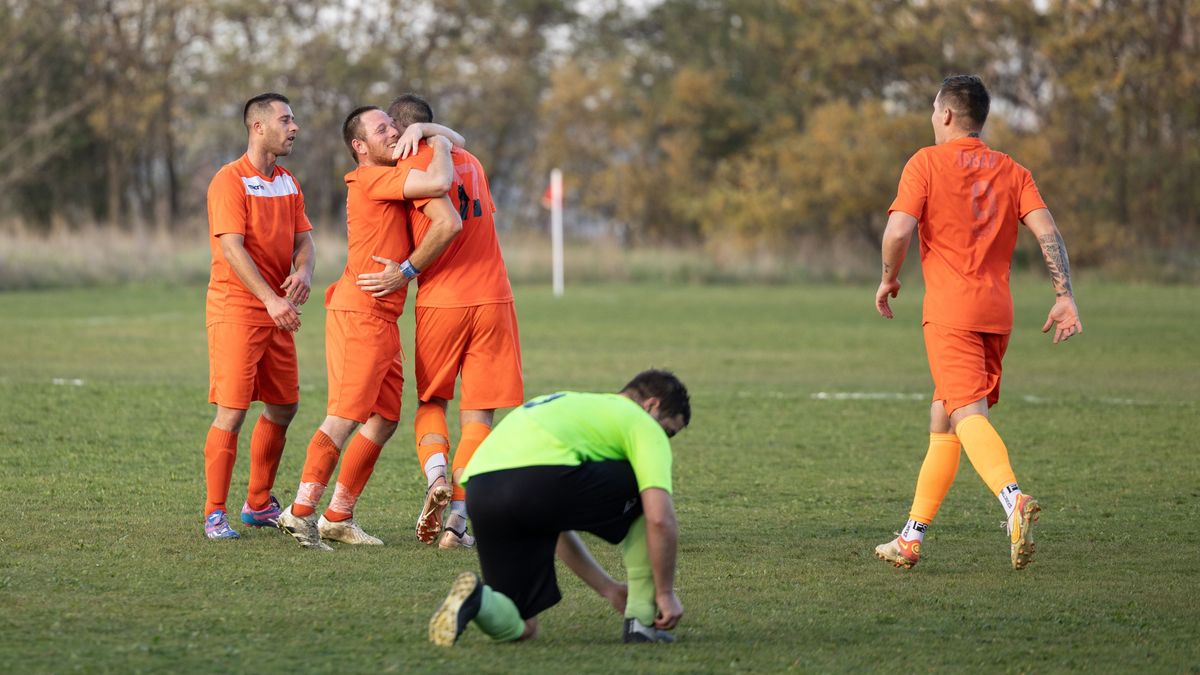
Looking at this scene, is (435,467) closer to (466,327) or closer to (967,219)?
(466,327)

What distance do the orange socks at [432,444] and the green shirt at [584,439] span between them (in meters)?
1.88

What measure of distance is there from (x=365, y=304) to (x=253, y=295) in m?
0.55

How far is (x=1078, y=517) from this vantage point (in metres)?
7.82

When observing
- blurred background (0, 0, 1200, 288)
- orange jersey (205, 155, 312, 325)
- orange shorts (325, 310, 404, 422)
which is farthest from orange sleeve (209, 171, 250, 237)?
blurred background (0, 0, 1200, 288)

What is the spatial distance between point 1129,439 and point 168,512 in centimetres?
668

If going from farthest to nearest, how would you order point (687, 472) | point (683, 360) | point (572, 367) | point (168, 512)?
1. point (683, 360)
2. point (572, 367)
3. point (687, 472)
4. point (168, 512)

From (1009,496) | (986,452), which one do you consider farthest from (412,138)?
(1009,496)

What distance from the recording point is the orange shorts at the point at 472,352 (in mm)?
6926

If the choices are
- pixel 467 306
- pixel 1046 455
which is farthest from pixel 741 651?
pixel 1046 455

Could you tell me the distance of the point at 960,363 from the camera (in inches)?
258

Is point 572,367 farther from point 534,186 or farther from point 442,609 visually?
point 534,186

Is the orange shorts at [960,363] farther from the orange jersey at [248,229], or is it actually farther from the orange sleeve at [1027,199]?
the orange jersey at [248,229]

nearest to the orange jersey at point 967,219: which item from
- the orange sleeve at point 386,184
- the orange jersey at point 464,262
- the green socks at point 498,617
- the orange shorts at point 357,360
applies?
the orange jersey at point 464,262

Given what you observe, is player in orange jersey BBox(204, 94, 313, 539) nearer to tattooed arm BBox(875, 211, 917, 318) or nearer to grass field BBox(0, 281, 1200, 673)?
grass field BBox(0, 281, 1200, 673)
